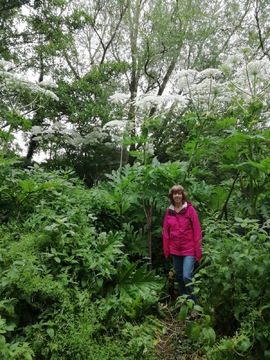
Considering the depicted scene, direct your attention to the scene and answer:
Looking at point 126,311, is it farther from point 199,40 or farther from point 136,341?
point 199,40

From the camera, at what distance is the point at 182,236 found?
13.9 ft

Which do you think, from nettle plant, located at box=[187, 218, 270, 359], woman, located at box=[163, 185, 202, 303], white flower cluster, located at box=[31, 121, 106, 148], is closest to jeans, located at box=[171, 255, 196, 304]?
woman, located at box=[163, 185, 202, 303]

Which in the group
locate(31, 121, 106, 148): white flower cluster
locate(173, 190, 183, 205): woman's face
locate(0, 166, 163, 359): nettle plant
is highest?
locate(31, 121, 106, 148): white flower cluster

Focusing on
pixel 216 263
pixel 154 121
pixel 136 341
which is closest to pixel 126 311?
pixel 136 341

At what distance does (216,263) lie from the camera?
3.12 m

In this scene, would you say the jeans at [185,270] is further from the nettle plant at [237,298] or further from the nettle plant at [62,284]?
the nettle plant at [237,298]

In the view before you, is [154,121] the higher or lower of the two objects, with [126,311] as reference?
higher

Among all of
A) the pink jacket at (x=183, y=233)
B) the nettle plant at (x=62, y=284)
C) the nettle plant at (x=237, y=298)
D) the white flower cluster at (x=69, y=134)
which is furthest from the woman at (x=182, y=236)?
the white flower cluster at (x=69, y=134)

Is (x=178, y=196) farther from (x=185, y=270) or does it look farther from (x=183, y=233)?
(x=185, y=270)

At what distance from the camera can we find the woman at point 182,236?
4141mm

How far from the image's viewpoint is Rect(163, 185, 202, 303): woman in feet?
13.6

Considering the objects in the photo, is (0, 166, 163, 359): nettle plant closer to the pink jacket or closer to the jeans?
the jeans

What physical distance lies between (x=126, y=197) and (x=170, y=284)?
1484mm

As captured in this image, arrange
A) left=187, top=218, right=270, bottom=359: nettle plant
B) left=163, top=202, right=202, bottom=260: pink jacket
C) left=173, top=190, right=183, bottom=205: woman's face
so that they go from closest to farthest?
left=187, top=218, right=270, bottom=359: nettle plant < left=163, top=202, right=202, bottom=260: pink jacket < left=173, top=190, right=183, bottom=205: woman's face
